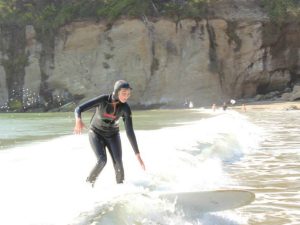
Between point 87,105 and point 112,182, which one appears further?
point 112,182

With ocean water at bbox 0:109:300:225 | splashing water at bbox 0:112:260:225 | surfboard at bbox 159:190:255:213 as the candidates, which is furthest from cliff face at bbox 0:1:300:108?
surfboard at bbox 159:190:255:213

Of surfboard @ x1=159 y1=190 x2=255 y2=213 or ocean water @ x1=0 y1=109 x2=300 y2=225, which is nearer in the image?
ocean water @ x1=0 y1=109 x2=300 y2=225

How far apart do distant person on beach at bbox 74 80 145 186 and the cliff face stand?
42.3 metres

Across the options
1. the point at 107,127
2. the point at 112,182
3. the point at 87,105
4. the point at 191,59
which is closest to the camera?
the point at 87,105

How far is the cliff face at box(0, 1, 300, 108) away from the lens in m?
50.1

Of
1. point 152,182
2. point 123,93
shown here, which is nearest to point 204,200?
point 123,93

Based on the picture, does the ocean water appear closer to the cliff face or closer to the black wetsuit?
the black wetsuit

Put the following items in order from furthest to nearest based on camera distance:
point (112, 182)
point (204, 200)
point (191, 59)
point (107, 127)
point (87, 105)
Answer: point (191, 59)
point (112, 182)
point (107, 127)
point (87, 105)
point (204, 200)

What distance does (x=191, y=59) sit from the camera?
50875mm

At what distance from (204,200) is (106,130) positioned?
1893 millimetres

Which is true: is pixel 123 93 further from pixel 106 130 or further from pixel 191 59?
pixel 191 59

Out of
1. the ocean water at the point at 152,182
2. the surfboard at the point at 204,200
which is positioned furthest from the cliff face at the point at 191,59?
the surfboard at the point at 204,200

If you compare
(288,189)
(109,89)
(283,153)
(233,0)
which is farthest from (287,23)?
(288,189)

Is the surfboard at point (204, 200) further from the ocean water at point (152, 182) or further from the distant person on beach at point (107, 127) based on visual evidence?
the distant person on beach at point (107, 127)
